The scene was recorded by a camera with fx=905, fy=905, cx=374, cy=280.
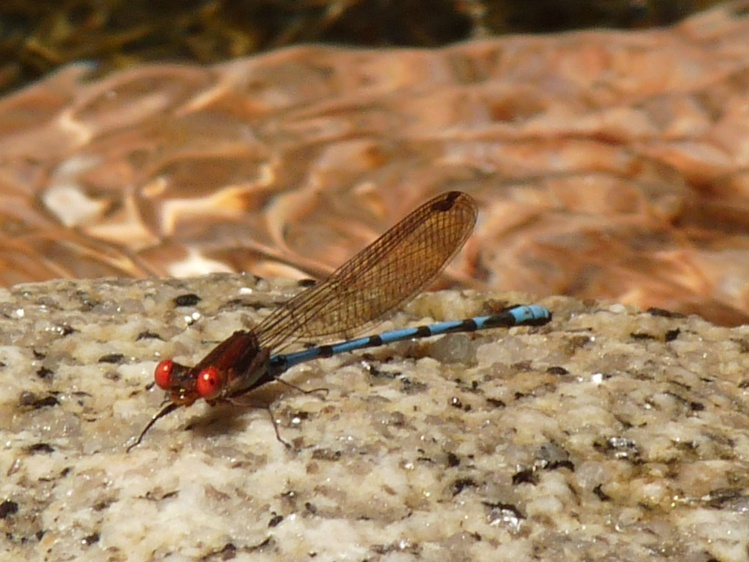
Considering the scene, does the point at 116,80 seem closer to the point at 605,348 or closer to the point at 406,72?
the point at 406,72

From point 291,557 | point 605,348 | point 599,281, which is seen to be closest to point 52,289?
point 291,557

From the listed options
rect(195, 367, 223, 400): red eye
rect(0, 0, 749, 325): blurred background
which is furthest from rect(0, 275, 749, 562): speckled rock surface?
rect(0, 0, 749, 325): blurred background

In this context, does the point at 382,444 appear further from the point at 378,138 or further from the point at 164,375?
the point at 378,138

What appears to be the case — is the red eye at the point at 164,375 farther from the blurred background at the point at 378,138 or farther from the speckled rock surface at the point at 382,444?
the blurred background at the point at 378,138

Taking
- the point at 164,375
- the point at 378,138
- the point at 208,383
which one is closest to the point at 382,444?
the point at 208,383

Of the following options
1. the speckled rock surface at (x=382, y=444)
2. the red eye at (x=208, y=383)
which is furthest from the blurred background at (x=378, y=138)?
the red eye at (x=208, y=383)

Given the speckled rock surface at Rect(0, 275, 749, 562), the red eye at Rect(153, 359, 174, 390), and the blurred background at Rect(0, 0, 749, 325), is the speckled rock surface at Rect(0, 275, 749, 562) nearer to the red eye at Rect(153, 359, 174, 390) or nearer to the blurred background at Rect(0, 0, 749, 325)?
the red eye at Rect(153, 359, 174, 390)
